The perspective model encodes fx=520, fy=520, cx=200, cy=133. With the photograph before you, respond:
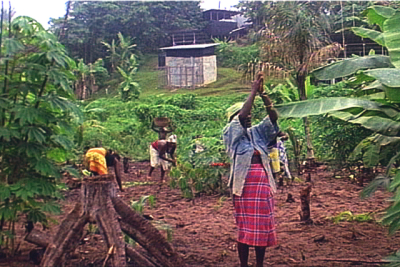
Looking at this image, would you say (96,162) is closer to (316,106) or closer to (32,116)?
(32,116)

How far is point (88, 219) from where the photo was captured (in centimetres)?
371

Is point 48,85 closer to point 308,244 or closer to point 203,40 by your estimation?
point 308,244

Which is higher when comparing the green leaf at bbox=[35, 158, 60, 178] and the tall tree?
the tall tree

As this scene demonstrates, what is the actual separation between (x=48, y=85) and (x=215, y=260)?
208 cm

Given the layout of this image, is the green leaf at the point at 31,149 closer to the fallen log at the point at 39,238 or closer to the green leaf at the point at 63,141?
the green leaf at the point at 63,141

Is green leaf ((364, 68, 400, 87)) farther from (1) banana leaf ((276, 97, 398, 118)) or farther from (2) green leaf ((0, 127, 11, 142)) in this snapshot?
(2) green leaf ((0, 127, 11, 142))

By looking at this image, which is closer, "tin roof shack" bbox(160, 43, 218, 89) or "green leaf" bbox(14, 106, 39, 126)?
"green leaf" bbox(14, 106, 39, 126)

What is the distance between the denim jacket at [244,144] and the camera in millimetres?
3914

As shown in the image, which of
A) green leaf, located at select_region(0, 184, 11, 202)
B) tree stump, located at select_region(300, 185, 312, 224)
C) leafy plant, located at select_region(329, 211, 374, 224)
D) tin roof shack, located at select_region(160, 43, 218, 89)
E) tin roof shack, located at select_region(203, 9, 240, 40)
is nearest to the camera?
green leaf, located at select_region(0, 184, 11, 202)

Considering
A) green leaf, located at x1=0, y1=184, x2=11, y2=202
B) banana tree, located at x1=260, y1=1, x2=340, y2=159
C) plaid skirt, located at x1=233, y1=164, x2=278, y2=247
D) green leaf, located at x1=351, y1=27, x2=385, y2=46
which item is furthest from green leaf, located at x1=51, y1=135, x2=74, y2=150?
banana tree, located at x1=260, y1=1, x2=340, y2=159

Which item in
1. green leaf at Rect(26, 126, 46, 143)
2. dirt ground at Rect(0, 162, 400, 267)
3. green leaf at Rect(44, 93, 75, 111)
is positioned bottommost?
dirt ground at Rect(0, 162, 400, 267)

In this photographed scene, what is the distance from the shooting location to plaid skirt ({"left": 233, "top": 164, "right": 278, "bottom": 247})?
3.87 m

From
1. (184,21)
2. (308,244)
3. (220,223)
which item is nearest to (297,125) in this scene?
(220,223)

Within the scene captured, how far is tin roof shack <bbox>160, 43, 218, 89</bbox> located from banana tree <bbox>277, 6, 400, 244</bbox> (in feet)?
52.5
